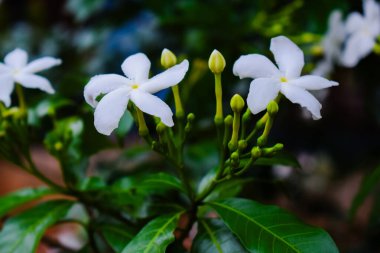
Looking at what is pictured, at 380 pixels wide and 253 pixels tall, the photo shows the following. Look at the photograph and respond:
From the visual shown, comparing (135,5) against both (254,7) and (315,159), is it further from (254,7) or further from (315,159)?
(315,159)

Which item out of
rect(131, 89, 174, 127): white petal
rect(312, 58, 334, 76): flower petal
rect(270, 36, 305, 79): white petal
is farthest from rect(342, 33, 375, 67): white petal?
rect(131, 89, 174, 127): white petal

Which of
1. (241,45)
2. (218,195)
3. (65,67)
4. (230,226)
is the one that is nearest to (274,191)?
(241,45)

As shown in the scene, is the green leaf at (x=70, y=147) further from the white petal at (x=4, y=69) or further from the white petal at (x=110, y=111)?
the white petal at (x=110, y=111)

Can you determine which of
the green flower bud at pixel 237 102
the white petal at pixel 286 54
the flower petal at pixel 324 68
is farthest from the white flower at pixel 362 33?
the green flower bud at pixel 237 102

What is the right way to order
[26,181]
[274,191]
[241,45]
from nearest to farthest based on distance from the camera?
1. [241,45]
2. [274,191]
3. [26,181]

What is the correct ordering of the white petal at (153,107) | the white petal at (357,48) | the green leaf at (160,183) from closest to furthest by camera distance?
1. the white petal at (153,107)
2. the green leaf at (160,183)
3. the white petal at (357,48)

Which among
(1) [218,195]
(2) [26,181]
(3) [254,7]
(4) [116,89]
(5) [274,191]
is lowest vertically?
(2) [26,181]

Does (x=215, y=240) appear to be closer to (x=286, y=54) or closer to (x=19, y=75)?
(x=286, y=54)
